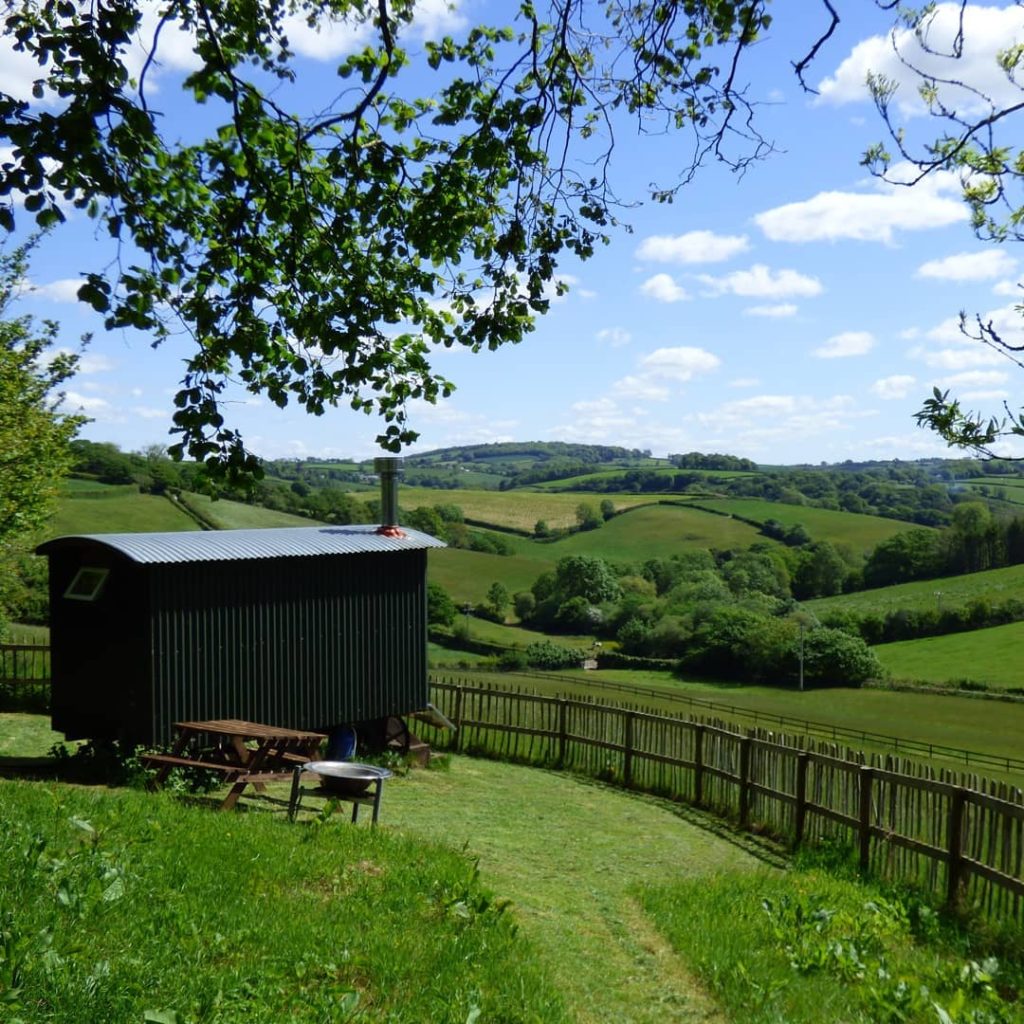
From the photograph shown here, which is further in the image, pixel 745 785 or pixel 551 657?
pixel 551 657

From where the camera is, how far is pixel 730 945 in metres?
6.93

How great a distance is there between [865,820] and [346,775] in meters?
5.48

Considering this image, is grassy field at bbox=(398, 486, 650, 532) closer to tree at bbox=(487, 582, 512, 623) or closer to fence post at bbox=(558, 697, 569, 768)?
tree at bbox=(487, 582, 512, 623)

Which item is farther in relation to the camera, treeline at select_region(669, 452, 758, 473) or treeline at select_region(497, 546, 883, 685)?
treeline at select_region(669, 452, 758, 473)

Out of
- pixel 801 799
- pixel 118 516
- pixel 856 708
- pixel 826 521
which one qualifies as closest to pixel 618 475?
pixel 826 521

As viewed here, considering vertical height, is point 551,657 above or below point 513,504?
below

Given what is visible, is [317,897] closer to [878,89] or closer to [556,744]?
[878,89]

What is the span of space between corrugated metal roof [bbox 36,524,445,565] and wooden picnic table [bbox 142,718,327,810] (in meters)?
2.05

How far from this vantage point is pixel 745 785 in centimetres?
1340

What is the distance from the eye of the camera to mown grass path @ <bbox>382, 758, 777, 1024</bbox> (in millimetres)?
6168

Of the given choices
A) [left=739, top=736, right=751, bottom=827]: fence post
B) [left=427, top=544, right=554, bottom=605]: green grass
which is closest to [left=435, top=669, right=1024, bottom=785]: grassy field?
[left=427, top=544, right=554, bottom=605]: green grass

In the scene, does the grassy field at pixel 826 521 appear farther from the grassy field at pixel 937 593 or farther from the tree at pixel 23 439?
the tree at pixel 23 439

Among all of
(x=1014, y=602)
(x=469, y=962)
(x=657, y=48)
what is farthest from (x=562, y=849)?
(x=1014, y=602)

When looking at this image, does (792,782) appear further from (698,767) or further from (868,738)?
(868,738)
